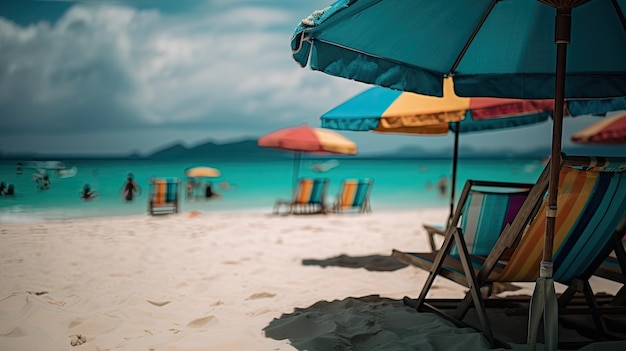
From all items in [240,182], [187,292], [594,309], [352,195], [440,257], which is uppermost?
[440,257]

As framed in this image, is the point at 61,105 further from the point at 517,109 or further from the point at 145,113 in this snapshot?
the point at 145,113

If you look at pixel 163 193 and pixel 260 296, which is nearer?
pixel 260 296

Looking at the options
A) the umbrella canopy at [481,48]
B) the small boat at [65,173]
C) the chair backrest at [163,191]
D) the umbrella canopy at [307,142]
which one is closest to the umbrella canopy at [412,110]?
the umbrella canopy at [481,48]

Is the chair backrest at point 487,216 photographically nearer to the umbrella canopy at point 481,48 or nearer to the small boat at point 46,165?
the umbrella canopy at point 481,48

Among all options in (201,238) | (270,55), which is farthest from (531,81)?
(270,55)

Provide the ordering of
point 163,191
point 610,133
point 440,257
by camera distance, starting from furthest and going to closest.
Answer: point 163,191
point 610,133
point 440,257

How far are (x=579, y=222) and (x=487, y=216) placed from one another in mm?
885

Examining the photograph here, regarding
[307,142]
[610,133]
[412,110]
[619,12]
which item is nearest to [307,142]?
[307,142]

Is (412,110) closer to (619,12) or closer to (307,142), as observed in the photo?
(619,12)

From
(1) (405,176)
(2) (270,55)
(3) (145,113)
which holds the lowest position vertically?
(1) (405,176)

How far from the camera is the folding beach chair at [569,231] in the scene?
6.57 ft

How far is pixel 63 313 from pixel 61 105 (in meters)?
2.57

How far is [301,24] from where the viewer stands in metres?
2.02

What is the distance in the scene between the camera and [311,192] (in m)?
10.0
